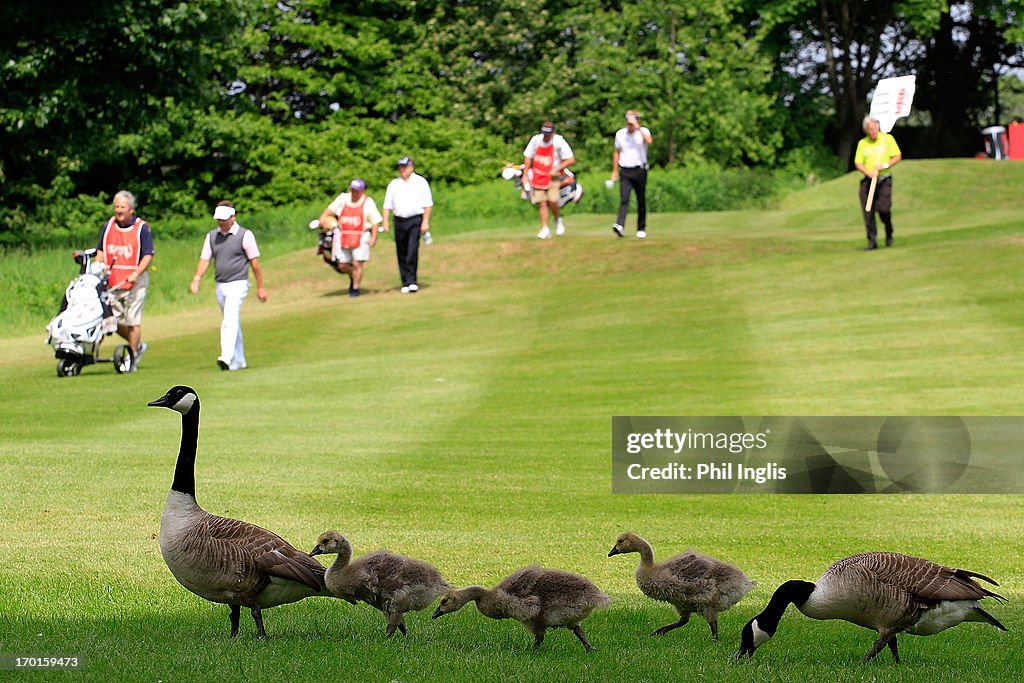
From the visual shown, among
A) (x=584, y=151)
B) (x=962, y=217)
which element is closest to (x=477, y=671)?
(x=962, y=217)

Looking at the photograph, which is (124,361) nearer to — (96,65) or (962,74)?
(96,65)

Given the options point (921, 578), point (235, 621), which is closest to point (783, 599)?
point (921, 578)

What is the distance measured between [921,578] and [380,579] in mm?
2566

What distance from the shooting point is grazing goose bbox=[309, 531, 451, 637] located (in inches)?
272

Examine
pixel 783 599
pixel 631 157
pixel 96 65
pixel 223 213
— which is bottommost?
pixel 783 599

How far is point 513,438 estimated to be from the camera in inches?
575

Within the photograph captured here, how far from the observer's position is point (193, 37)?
36.6m

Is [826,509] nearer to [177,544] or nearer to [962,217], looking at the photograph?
[177,544]

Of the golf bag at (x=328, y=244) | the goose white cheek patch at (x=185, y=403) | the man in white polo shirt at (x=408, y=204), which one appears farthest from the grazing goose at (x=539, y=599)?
the golf bag at (x=328, y=244)

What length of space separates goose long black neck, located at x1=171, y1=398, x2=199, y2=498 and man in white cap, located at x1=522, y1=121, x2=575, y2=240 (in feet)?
77.1

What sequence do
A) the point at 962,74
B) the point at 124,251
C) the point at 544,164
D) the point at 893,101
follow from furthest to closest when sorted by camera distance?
1. the point at 962,74
2. the point at 544,164
3. the point at 893,101
4. the point at 124,251

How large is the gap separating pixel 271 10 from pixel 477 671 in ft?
179

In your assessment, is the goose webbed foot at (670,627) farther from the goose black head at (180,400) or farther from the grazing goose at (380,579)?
the goose black head at (180,400)

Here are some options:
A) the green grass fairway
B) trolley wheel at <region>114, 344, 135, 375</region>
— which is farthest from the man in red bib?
the green grass fairway
